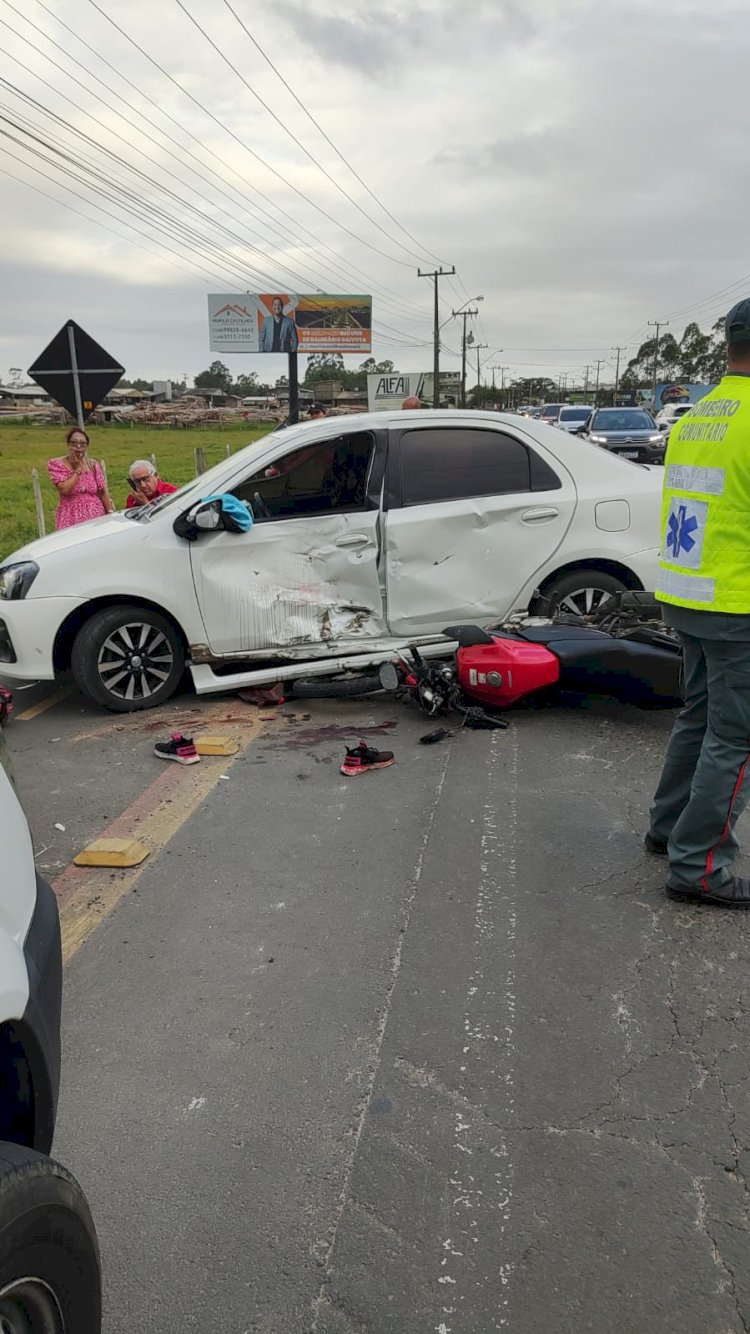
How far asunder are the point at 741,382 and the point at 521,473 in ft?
9.99

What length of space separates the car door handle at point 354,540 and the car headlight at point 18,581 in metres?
1.84

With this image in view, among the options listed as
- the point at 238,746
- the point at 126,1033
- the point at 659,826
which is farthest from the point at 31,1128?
the point at 238,746

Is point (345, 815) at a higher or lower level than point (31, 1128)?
lower

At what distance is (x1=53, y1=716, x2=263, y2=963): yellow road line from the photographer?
3572mm

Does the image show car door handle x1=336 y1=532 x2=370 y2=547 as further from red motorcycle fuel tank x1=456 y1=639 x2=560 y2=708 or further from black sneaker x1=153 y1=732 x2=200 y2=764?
black sneaker x1=153 y1=732 x2=200 y2=764

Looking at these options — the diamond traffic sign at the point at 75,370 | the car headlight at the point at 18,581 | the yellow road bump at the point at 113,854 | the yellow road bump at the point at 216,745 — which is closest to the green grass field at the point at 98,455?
the diamond traffic sign at the point at 75,370

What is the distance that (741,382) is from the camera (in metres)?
3.21

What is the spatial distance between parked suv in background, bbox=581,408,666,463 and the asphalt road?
22.3 m

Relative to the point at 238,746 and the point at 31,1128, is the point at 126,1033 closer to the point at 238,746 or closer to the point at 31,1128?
the point at 31,1128

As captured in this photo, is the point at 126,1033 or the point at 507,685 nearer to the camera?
the point at 126,1033

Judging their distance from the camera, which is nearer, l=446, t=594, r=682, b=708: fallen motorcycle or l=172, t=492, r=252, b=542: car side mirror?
l=446, t=594, r=682, b=708: fallen motorcycle

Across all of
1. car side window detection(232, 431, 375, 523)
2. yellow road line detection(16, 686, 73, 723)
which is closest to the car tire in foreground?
car side window detection(232, 431, 375, 523)

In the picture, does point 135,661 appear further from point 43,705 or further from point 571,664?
point 571,664

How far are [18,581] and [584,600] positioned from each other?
141 inches
